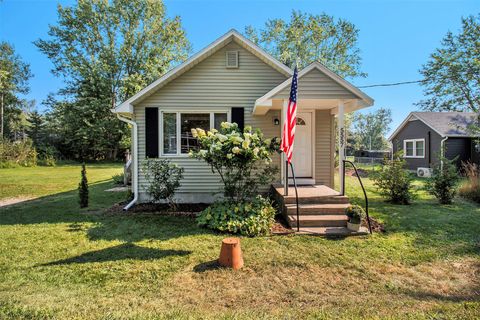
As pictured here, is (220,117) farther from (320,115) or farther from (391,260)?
(391,260)

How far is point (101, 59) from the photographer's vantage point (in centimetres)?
2523

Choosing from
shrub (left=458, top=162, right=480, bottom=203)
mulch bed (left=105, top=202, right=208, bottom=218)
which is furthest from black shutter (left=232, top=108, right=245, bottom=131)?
shrub (left=458, top=162, right=480, bottom=203)

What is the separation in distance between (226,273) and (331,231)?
2591mm

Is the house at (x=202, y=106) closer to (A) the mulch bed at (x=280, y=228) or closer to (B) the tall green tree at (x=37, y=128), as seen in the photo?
(A) the mulch bed at (x=280, y=228)

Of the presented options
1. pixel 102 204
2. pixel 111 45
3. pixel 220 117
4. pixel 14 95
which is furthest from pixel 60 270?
pixel 14 95

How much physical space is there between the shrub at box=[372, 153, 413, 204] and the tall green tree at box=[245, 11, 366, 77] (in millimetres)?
14253

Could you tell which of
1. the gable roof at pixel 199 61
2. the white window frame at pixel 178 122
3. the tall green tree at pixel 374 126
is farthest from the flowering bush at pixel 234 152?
the tall green tree at pixel 374 126

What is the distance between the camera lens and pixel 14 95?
2992 centimetres

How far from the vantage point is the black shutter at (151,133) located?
7.45 meters

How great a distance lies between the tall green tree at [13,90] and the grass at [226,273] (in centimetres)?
3138

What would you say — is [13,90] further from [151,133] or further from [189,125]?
[189,125]

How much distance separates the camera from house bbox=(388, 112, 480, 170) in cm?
1634

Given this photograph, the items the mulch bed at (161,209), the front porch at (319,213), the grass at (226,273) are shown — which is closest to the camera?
the grass at (226,273)

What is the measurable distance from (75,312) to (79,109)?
25.9 m
